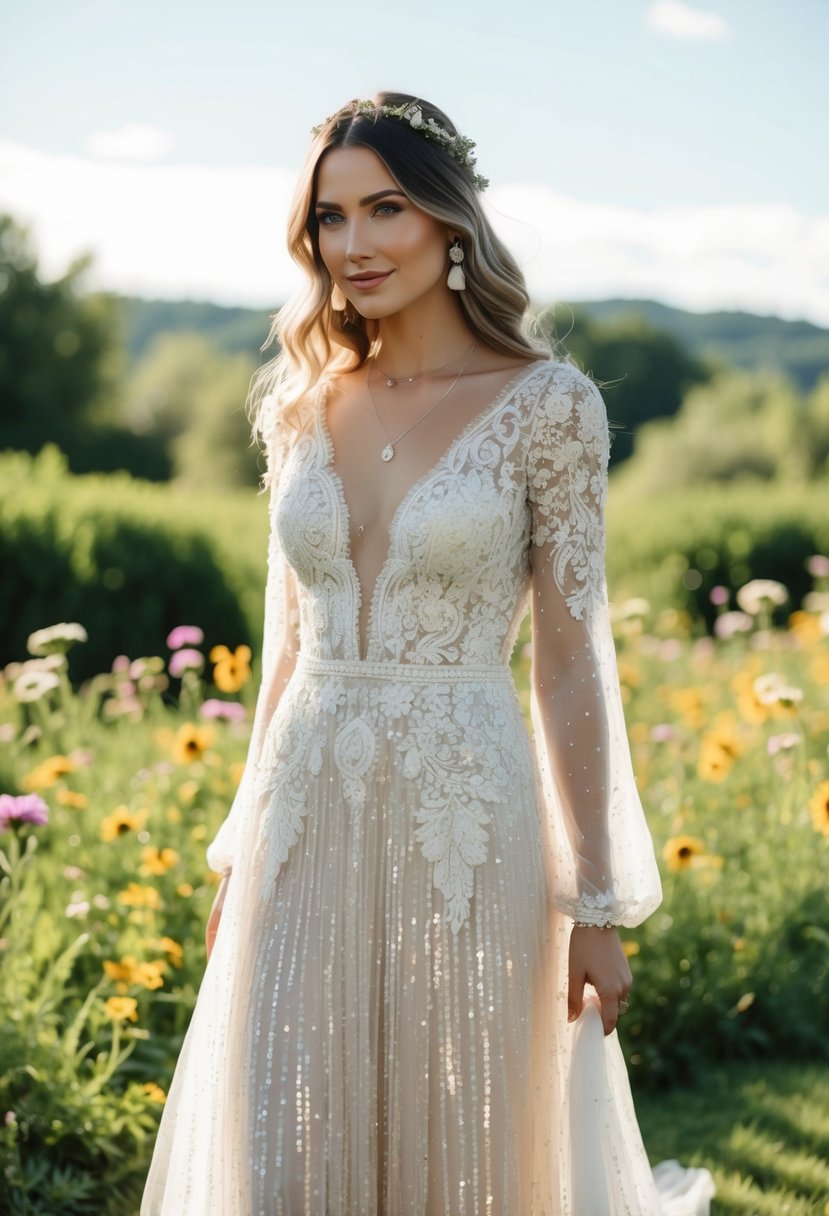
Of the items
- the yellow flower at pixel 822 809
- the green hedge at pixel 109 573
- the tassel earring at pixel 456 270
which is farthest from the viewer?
the green hedge at pixel 109 573

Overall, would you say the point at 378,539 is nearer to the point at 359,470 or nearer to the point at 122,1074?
the point at 359,470

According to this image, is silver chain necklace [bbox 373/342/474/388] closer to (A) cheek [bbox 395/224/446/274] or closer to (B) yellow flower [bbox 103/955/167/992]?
(A) cheek [bbox 395/224/446/274]

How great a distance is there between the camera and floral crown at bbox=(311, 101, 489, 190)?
2.41 meters

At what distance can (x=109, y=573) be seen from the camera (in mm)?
8453

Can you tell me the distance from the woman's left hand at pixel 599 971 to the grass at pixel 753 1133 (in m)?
1.32

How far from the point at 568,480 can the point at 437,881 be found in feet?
2.36

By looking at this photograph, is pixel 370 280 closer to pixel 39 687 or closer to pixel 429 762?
pixel 429 762

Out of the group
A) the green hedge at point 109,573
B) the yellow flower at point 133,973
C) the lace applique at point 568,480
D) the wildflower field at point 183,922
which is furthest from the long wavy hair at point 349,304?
the green hedge at point 109,573

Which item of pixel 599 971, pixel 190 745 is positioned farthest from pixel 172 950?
pixel 599 971

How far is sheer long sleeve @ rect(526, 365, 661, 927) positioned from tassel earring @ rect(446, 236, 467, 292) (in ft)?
0.92

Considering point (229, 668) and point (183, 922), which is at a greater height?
point (229, 668)

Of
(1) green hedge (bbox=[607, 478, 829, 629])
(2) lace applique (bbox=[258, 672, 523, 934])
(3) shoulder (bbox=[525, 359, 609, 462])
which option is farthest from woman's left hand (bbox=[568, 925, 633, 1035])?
(1) green hedge (bbox=[607, 478, 829, 629])

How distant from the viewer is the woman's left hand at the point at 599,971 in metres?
2.19

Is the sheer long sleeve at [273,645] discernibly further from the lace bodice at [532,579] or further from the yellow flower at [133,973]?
the yellow flower at [133,973]
